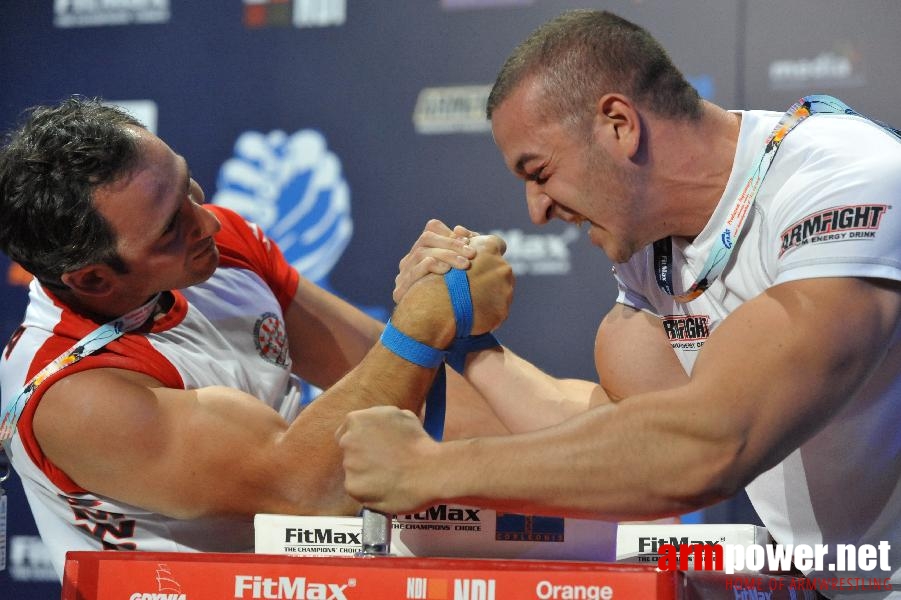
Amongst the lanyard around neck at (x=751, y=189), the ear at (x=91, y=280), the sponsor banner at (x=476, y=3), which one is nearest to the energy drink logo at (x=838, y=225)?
the lanyard around neck at (x=751, y=189)

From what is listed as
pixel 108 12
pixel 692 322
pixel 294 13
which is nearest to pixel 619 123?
pixel 692 322

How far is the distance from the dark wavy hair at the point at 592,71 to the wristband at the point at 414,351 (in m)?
0.32

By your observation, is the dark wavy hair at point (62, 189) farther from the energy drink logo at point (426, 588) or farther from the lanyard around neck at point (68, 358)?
the energy drink logo at point (426, 588)

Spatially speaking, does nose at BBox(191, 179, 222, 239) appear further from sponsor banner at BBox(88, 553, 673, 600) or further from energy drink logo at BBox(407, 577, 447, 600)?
energy drink logo at BBox(407, 577, 447, 600)

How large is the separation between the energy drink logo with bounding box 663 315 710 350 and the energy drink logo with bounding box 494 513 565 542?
424mm

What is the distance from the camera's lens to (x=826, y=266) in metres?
0.97

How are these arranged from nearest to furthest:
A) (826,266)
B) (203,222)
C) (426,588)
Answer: (426,588) < (826,266) < (203,222)

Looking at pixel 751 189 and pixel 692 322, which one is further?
pixel 692 322

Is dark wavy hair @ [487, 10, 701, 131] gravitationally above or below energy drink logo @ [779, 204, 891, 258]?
above

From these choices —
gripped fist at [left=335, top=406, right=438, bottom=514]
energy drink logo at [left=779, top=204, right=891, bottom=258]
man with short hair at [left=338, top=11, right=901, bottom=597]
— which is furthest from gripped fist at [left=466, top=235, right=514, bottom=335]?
energy drink logo at [left=779, top=204, right=891, bottom=258]

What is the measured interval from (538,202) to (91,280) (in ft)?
2.31

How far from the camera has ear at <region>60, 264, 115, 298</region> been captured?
150 centimetres

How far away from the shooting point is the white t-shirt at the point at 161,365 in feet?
4.85

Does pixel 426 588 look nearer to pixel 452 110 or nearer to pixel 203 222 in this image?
pixel 203 222
